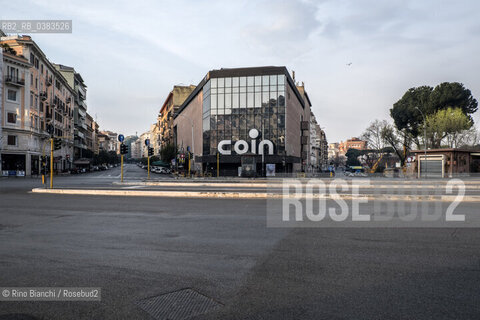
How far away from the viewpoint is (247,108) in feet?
181

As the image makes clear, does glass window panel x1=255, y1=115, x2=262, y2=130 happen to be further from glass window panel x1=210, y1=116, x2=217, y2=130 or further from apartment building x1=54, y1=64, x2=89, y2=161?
apartment building x1=54, y1=64, x2=89, y2=161

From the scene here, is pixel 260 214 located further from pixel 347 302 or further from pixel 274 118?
pixel 274 118

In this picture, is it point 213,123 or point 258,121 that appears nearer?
point 258,121

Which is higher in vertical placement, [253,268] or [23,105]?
[23,105]

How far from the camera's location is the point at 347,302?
146 inches

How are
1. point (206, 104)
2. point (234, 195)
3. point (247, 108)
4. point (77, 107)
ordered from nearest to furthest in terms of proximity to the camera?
point (234, 195)
point (247, 108)
point (206, 104)
point (77, 107)

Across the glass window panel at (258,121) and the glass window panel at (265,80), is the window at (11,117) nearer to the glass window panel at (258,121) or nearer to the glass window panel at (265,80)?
the glass window panel at (258,121)

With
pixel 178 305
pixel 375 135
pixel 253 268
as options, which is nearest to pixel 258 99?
pixel 375 135

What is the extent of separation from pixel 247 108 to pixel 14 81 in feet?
115

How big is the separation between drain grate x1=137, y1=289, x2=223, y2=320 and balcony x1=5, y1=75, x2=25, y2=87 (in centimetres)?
5383

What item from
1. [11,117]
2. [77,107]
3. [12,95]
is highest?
[77,107]

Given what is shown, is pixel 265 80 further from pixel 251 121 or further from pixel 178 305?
pixel 178 305

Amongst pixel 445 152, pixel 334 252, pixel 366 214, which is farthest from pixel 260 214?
pixel 445 152

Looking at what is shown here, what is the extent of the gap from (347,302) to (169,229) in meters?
5.52
